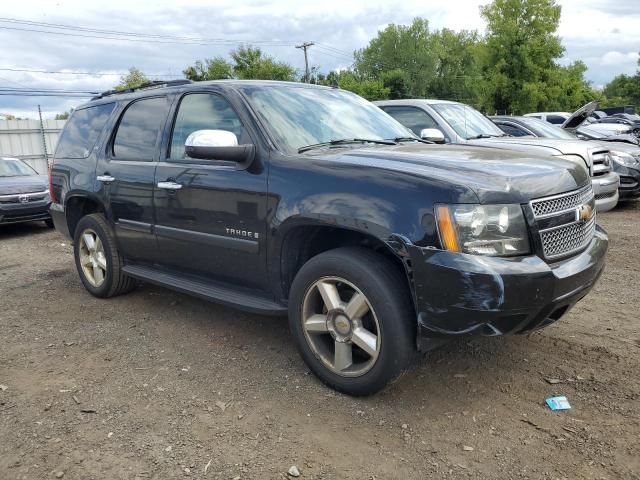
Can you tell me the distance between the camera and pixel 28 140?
17.4m

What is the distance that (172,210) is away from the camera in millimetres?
3996

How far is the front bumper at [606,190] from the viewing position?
323 inches

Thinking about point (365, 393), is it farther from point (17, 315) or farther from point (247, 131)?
point (17, 315)

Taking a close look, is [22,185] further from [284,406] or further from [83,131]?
[284,406]

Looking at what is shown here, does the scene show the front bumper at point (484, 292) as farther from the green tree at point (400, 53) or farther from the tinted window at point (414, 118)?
the green tree at point (400, 53)

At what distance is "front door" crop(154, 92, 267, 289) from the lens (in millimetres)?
3461

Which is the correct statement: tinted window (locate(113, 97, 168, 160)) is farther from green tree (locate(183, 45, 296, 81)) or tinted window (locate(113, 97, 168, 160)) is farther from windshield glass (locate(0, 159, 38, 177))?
green tree (locate(183, 45, 296, 81))

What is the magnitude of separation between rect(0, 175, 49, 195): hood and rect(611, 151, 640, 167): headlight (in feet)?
33.0

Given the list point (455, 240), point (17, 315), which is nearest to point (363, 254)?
point (455, 240)

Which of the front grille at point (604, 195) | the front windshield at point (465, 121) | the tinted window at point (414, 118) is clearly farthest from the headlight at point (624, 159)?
the tinted window at point (414, 118)

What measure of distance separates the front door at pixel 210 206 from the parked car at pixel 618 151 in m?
7.19

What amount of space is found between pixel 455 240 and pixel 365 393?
104 cm

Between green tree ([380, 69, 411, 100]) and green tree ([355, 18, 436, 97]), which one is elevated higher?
green tree ([355, 18, 436, 97])

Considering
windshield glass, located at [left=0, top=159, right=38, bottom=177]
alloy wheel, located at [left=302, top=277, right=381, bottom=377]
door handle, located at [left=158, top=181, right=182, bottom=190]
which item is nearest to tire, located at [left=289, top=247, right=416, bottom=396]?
alloy wheel, located at [left=302, top=277, right=381, bottom=377]
